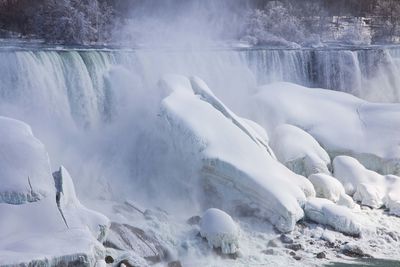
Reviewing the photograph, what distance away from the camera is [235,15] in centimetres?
3603

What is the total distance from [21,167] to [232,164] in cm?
480

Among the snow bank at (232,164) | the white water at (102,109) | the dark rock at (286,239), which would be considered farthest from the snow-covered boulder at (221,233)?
the white water at (102,109)

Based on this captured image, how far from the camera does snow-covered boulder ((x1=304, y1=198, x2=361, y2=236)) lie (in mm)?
11812

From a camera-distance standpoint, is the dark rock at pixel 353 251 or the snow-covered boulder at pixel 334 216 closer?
the dark rock at pixel 353 251

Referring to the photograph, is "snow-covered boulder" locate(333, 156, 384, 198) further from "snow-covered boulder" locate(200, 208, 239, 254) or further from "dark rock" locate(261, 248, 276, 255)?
"snow-covered boulder" locate(200, 208, 239, 254)

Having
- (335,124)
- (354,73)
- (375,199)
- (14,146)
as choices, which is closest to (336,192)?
(375,199)

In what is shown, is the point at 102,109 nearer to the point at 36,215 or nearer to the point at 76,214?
the point at 76,214

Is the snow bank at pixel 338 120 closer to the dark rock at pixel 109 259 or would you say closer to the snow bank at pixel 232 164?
the snow bank at pixel 232 164

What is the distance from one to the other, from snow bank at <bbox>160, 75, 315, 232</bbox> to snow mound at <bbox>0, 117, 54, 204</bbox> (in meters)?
4.32

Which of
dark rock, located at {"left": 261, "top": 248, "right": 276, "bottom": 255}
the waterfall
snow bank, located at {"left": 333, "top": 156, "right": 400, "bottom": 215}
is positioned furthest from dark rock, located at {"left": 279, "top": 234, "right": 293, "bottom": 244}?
the waterfall

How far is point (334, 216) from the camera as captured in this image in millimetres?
11938

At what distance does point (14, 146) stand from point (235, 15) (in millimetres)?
28722

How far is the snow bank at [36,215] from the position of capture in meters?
7.25

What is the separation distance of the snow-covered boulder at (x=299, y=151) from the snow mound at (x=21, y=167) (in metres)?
7.22
